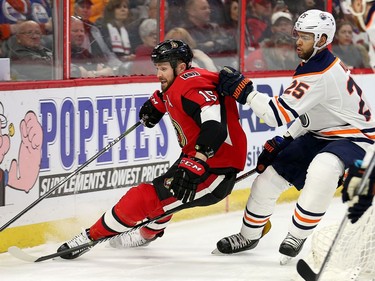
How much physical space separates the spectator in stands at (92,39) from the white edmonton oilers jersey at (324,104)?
4.06 feet

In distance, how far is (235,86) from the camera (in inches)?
193

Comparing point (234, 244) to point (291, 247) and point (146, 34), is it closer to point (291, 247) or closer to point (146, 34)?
point (291, 247)

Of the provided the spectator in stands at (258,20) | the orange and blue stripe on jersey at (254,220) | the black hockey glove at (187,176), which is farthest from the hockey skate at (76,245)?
the spectator in stands at (258,20)

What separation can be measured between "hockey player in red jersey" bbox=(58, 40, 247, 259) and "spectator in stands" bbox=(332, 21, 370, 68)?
2.77 metres

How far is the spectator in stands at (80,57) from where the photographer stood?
5.68m

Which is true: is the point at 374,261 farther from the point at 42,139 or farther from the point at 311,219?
the point at 42,139

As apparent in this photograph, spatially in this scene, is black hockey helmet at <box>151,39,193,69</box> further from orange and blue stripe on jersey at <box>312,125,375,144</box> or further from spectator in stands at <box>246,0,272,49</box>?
spectator in stands at <box>246,0,272,49</box>

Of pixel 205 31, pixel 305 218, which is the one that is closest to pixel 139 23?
pixel 205 31

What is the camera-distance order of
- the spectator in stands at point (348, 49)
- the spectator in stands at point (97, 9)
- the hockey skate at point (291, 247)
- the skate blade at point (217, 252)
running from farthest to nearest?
the spectator in stands at point (348, 49), the spectator in stands at point (97, 9), the skate blade at point (217, 252), the hockey skate at point (291, 247)

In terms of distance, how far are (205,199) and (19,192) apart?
36.8 inches

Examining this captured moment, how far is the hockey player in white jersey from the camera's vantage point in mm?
4848

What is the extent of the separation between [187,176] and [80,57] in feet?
4.18

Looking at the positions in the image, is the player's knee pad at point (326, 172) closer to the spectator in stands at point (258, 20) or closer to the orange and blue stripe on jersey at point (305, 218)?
the orange and blue stripe on jersey at point (305, 218)

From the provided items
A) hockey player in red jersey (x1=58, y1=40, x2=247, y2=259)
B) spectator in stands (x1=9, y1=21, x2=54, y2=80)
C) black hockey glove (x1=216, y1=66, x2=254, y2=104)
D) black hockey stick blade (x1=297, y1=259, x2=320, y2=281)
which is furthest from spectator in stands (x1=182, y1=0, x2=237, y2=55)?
black hockey stick blade (x1=297, y1=259, x2=320, y2=281)
